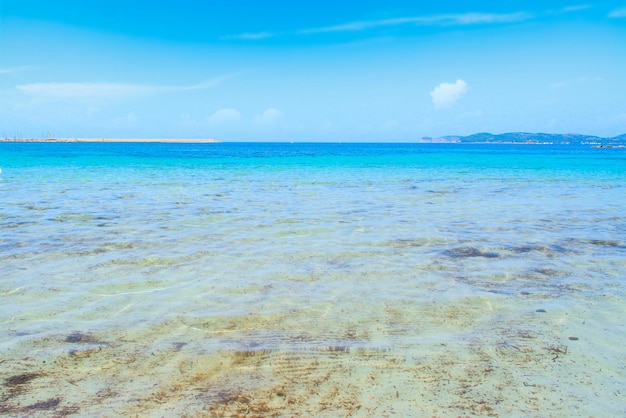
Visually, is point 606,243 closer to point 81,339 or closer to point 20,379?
point 81,339

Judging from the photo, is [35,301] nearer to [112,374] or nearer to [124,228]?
[112,374]

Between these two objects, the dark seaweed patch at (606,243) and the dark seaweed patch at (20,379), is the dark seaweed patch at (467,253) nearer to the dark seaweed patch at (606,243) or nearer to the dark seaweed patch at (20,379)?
Answer: the dark seaweed patch at (606,243)

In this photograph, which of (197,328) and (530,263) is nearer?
(197,328)

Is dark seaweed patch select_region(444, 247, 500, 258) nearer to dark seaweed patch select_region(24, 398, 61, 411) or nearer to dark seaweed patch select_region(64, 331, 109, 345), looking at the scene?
dark seaweed patch select_region(64, 331, 109, 345)

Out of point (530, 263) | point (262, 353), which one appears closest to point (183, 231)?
point (262, 353)

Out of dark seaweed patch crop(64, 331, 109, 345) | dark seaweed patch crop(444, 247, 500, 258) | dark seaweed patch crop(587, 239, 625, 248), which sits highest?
dark seaweed patch crop(587, 239, 625, 248)

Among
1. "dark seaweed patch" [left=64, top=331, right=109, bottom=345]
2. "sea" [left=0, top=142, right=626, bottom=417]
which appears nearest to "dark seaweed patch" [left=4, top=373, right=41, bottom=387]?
"sea" [left=0, top=142, right=626, bottom=417]

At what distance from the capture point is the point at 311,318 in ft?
14.2

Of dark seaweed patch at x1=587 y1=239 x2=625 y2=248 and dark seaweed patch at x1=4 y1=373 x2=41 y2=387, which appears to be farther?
dark seaweed patch at x1=587 y1=239 x2=625 y2=248

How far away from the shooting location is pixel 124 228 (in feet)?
28.1

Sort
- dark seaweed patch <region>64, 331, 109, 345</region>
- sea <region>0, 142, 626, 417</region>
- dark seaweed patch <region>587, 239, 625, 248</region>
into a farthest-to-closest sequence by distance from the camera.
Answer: dark seaweed patch <region>587, 239, 625, 248</region>, dark seaweed patch <region>64, 331, 109, 345</region>, sea <region>0, 142, 626, 417</region>

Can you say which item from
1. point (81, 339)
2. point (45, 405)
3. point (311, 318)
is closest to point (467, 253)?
point (311, 318)

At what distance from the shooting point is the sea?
3.00 metres

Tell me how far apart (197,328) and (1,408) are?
5.17 ft
